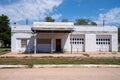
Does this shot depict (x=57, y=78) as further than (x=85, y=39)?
No

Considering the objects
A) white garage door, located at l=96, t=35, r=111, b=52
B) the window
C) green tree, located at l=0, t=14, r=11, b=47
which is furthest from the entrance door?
green tree, located at l=0, t=14, r=11, b=47

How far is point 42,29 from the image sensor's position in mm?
27266

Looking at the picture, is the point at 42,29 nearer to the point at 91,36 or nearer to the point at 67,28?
the point at 67,28

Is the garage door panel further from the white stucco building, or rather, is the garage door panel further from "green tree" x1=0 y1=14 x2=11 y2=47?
"green tree" x1=0 y1=14 x2=11 y2=47

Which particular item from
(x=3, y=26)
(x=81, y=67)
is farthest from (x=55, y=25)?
(x=3, y=26)

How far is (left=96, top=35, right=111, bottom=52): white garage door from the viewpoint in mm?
32312

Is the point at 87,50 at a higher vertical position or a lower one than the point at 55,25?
lower

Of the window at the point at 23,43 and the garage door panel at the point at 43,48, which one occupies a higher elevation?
the window at the point at 23,43

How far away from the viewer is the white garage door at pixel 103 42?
32.3 metres

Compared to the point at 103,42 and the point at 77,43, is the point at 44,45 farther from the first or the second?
the point at 103,42

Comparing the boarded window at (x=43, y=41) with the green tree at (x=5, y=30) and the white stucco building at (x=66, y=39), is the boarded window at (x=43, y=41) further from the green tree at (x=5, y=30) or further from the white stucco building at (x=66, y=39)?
the green tree at (x=5, y=30)

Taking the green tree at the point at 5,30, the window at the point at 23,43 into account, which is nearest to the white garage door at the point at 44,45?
the window at the point at 23,43

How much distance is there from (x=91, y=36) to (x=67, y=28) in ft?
20.2

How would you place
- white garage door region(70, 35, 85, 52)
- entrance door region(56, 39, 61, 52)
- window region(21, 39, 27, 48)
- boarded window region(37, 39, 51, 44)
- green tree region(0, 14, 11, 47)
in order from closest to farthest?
boarded window region(37, 39, 51, 44), window region(21, 39, 27, 48), entrance door region(56, 39, 61, 52), white garage door region(70, 35, 85, 52), green tree region(0, 14, 11, 47)
